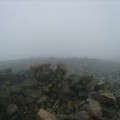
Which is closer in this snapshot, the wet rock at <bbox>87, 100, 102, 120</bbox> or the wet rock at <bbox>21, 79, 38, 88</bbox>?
the wet rock at <bbox>87, 100, 102, 120</bbox>

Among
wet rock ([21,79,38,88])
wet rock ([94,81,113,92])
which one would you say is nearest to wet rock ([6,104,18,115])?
wet rock ([21,79,38,88])

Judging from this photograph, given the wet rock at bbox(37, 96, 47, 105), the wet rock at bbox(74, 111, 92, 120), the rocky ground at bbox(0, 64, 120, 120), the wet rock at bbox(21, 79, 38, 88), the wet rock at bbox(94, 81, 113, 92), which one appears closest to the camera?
the wet rock at bbox(74, 111, 92, 120)

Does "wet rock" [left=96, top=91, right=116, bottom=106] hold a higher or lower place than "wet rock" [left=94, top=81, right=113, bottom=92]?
lower

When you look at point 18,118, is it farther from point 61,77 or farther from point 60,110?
point 61,77

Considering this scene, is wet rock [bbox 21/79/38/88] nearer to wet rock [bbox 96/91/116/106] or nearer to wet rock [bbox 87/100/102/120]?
wet rock [bbox 96/91/116/106]

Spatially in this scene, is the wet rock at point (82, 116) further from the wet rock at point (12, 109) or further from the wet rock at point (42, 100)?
the wet rock at point (12, 109)

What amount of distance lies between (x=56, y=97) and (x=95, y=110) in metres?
2.32

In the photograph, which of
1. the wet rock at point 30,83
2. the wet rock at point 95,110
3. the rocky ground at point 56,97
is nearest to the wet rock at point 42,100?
the rocky ground at point 56,97

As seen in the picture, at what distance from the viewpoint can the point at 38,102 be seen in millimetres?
12461

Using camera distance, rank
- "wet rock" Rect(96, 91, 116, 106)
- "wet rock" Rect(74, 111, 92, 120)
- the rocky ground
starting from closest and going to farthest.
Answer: "wet rock" Rect(74, 111, 92, 120)
the rocky ground
"wet rock" Rect(96, 91, 116, 106)

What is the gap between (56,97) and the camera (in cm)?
1280

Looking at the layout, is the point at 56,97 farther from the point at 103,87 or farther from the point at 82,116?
the point at 82,116

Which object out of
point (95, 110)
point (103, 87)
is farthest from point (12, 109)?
point (103, 87)

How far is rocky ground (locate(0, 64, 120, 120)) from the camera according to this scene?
37.1ft
